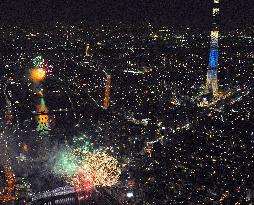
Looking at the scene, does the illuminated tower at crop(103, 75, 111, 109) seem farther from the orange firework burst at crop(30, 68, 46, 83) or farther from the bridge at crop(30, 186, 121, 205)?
the bridge at crop(30, 186, 121, 205)

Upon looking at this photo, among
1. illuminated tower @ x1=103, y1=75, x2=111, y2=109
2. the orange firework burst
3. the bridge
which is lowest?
illuminated tower @ x1=103, y1=75, x2=111, y2=109

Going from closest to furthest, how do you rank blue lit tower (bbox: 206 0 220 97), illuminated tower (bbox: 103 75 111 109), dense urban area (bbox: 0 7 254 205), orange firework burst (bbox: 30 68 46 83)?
dense urban area (bbox: 0 7 254 205)
illuminated tower (bbox: 103 75 111 109)
blue lit tower (bbox: 206 0 220 97)
orange firework burst (bbox: 30 68 46 83)

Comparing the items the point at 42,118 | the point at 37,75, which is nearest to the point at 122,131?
the point at 42,118

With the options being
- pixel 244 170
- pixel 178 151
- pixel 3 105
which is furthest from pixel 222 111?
pixel 3 105

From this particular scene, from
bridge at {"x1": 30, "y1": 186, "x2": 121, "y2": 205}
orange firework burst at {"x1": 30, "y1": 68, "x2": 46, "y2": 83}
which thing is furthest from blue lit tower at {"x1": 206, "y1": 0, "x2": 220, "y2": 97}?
bridge at {"x1": 30, "y1": 186, "x2": 121, "y2": 205}

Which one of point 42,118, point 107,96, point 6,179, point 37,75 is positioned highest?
point 6,179

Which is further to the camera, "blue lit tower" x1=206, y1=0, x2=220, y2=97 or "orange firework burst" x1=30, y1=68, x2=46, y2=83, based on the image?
"orange firework burst" x1=30, y1=68, x2=46, y2=83

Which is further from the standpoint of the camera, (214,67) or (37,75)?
(214,67)

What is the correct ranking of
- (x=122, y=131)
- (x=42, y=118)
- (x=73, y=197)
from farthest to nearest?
(x=42, y=118)
(x=122, y=131)
(x=73, y=197)

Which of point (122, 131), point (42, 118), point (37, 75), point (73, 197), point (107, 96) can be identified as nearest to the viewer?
point (73, 197)

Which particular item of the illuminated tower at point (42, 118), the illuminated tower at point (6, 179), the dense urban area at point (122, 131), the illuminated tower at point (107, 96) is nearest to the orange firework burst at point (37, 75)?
the dense urban area at point (122, 131)

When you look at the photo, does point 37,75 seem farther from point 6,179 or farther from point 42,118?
point 6,179

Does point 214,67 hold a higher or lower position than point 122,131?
lower
